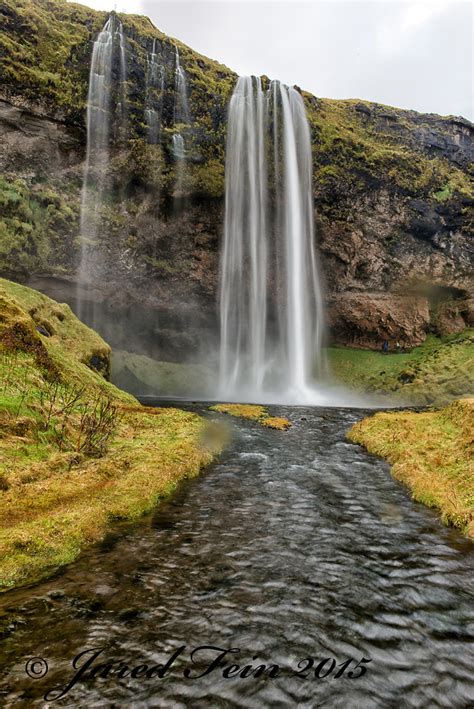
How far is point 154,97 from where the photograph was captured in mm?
51406

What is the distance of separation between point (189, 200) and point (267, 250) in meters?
12.5

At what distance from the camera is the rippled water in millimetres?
4531

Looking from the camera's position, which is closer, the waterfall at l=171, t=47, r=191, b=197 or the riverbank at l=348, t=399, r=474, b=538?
the riverbank at l=348, t=399, r=474, b=538

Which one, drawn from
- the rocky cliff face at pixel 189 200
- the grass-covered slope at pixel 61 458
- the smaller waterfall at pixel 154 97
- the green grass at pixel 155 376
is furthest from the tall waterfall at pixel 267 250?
the grass-covered slope at pixel 61 458

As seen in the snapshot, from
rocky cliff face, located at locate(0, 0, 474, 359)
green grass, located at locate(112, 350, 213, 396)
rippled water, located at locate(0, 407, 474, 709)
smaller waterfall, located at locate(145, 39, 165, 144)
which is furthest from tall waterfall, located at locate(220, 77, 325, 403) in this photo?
rippled water, located at locate(0, 407, 474, 709)

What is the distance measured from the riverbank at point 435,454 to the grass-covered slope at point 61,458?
7.47m

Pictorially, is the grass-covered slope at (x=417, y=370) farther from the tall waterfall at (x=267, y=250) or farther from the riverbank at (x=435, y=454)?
the riverbank at (x=435, y=454)

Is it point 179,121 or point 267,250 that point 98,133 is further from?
point 267,250

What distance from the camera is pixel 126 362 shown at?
57.1 meters

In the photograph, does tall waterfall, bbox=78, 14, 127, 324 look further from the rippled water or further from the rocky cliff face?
the rippled water

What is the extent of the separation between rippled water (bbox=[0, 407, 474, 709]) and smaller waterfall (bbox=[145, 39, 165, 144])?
51.7m

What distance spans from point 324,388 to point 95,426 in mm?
45407

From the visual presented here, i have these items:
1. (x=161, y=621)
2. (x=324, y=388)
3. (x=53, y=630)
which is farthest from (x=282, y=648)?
(x=324, y=388)

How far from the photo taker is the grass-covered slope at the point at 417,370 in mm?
50625
